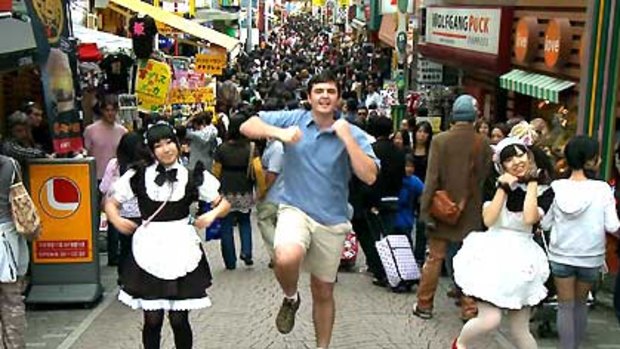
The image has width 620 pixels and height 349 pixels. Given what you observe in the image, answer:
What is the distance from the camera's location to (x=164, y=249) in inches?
227

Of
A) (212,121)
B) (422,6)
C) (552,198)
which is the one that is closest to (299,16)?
(422,6)

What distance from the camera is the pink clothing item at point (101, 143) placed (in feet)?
32.9

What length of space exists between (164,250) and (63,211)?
290 centimetres

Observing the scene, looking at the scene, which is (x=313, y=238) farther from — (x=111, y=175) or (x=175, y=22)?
(x=175, y=22)

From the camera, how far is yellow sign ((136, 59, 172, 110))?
1642cm

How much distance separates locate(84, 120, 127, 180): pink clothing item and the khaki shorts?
14.3ft

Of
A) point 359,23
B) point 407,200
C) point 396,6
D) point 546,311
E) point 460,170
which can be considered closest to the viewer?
point 546,311

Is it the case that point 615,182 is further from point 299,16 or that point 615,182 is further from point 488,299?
point 299,16

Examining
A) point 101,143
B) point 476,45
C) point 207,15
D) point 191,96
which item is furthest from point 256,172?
point 207,15

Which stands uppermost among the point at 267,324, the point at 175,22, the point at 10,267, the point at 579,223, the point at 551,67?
the point at 175,22

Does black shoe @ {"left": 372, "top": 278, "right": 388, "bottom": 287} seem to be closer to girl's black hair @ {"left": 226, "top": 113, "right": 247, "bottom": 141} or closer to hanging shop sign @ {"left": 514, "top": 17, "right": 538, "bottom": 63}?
girl's black hair @ {"left": 226, "top": 113, "right": 247, "bottom": 141}

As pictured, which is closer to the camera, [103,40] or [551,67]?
[551,67]

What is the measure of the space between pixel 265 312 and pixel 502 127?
345 centimetres

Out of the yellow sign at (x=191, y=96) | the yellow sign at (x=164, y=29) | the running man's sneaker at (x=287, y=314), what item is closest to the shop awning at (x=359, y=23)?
the yellow sign at (x=164, y=29)
